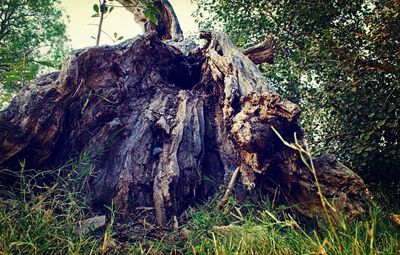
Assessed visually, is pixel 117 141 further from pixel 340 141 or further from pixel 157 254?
pixel 340 141

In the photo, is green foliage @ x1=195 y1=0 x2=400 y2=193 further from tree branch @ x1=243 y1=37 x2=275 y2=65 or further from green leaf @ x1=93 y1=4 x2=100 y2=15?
green leaf @ x1=93 y1=4 x2=100 y2=15

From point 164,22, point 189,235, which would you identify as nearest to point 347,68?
point 189,235

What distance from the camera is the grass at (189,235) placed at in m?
1.85

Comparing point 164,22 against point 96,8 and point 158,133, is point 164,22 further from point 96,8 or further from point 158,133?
point 96,8

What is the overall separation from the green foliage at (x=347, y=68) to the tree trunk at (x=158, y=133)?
4.60 ft

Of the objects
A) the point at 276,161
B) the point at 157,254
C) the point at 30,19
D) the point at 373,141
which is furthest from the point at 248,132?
the point at 30,19

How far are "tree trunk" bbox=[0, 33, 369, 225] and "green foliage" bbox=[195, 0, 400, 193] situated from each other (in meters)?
1.40

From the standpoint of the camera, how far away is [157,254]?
234 centimetres

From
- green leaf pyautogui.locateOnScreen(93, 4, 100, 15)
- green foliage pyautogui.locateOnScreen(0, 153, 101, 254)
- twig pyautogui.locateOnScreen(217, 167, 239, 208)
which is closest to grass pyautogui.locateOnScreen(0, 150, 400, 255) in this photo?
green foliage pyautogui.locateOnScreen(0, 153, 101, 254)

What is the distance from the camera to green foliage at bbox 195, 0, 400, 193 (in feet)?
13.4

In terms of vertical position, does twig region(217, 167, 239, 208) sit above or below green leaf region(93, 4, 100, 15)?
below

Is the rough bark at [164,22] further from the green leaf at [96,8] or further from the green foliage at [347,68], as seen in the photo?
the green leaf at [96,8]

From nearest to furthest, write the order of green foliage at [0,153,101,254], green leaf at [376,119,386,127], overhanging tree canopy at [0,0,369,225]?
1. green foliage at [0,153,101,254]
2. overhanging tree canopy at [0,0,369,225]
3. green leaf at [376,119,386,127]

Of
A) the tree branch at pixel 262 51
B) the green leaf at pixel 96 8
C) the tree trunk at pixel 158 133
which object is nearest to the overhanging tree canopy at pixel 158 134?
the tree trunk at pixel 158 133
